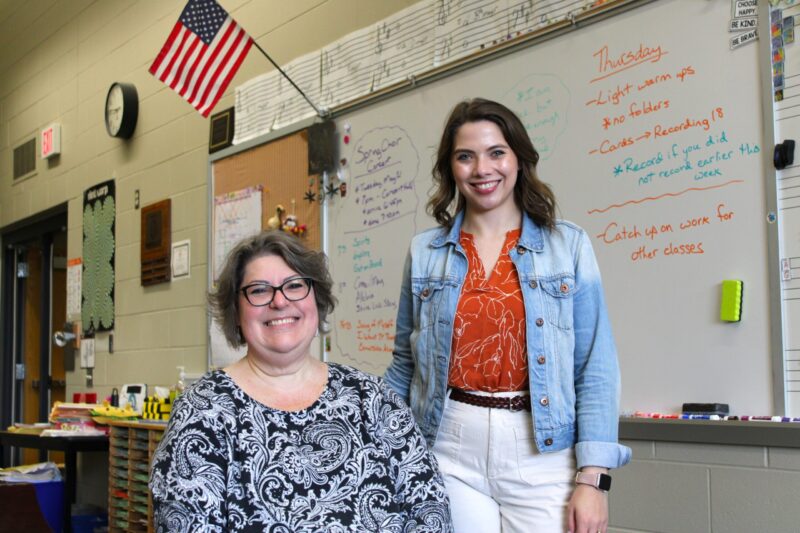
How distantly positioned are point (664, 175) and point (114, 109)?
4.19m

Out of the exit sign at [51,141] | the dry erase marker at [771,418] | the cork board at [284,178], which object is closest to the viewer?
→ the dry erase marker at [771,418]

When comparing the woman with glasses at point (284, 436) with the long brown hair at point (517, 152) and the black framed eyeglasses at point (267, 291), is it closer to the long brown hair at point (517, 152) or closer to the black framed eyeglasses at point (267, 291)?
the black framed eyeglasses at point (267, 291)

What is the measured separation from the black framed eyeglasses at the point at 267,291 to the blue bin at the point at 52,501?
11.3ft

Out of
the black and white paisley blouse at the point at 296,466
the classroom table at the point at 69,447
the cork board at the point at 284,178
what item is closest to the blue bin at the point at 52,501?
the classroom table at the point at 69,447

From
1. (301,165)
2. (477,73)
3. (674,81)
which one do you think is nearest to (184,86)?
(301,165)

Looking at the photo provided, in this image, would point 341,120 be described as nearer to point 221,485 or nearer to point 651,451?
point 651,451

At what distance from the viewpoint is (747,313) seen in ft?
7.81

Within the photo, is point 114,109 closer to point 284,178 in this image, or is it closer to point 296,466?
point 284,178

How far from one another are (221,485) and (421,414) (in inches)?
18.8

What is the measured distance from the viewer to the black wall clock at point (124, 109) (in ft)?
18.5

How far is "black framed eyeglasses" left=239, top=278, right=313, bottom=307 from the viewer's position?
73.9 inches

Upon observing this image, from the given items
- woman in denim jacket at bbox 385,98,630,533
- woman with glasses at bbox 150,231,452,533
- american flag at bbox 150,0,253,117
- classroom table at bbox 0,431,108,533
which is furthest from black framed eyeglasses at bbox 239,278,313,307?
classroom table at bbox 0,431,108,533

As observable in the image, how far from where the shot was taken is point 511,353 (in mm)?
1828

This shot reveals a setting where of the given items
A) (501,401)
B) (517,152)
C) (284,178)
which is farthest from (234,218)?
(501,401)
